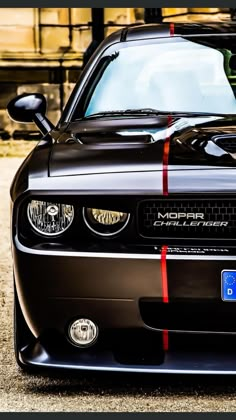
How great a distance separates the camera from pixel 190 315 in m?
4.46

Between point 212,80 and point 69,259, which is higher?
point 212,80

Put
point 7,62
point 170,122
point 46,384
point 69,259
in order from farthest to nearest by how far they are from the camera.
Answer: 1. point 7,62
2. point 170,122
3. point 46,384
4. point 69,259

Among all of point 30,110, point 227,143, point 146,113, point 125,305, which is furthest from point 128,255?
point 30,110

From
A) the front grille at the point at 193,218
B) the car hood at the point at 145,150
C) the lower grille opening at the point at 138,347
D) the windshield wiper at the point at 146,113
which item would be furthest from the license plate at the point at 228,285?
the windshield wiper at the point at 146,113

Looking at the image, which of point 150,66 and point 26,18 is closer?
point 150,66

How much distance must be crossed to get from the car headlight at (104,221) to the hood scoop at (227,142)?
519mm

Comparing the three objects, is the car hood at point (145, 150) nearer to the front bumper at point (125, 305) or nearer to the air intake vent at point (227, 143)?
the air intake vent at point (227, 143)

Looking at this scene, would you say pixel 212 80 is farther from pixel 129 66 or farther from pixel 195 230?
pixel 195 230

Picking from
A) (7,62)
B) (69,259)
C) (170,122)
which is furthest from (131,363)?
(7,62)

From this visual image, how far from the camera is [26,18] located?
23.4 m

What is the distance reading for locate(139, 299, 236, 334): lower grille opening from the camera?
4402 millimetres

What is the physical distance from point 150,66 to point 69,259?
1866mm

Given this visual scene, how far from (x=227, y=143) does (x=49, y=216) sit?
2.56ft

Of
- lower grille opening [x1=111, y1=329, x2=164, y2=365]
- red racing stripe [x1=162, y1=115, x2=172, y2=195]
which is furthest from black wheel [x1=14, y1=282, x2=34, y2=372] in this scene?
red racing stripe [x1=162, y1=115, x2=172, y2=195]
